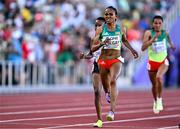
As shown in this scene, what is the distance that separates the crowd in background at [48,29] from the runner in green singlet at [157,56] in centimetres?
774

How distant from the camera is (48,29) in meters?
22.2

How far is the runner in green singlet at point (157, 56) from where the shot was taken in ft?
43.7

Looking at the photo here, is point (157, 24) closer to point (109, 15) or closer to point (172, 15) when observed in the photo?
point (109, 15)

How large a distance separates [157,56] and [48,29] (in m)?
8.91

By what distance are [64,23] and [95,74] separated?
1237 cm

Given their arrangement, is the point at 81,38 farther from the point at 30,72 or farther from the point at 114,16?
the point at 114,16

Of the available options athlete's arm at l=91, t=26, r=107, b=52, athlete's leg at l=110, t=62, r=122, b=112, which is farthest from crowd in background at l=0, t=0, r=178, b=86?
athlete's arm at l=91, t=26, r=107, b=52

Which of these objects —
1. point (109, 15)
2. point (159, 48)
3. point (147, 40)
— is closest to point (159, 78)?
point (159, 48)

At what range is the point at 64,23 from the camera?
76.2 feet

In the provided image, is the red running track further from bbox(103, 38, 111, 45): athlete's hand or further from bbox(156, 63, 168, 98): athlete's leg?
bbox(103, 38, 111, 45): athlete's hand

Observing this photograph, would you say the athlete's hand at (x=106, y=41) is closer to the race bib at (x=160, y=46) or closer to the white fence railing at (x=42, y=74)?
the race bib at (x=160, y=46)

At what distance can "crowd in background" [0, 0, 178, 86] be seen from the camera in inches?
829

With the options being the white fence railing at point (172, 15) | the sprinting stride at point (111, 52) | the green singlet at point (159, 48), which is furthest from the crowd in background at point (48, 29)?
the sprinting stride at point (111, 52)

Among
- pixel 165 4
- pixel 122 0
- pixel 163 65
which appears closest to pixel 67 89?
pixel 122 0
